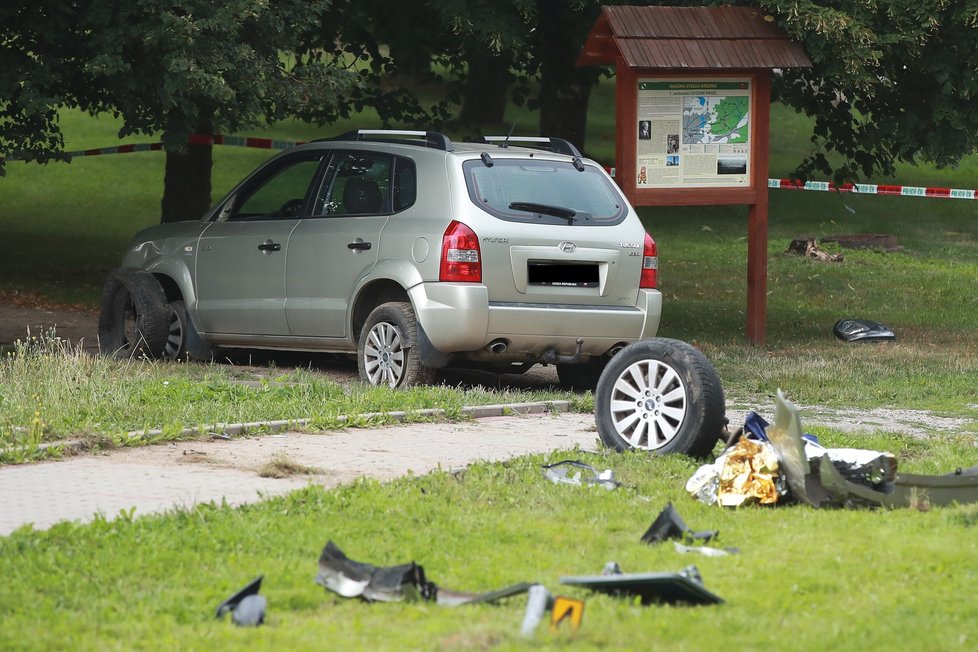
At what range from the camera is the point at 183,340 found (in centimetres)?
1261

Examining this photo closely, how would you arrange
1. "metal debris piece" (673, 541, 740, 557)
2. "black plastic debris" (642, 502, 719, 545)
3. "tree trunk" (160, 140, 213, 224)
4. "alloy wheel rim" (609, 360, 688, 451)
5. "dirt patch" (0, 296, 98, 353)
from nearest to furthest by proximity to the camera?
"metal debris piece" (673, 541, 740, 557) → "black plastic debris" (642, 502, 719, 545) → "alloy wheel rim" (609, 360, 688, 451) → "dirt patch" (0, 296, 98, 353) → "tree trunk" (160, 140, 213, 224)

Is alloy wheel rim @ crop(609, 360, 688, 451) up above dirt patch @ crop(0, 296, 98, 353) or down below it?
above

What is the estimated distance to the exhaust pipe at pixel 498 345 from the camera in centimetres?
1055

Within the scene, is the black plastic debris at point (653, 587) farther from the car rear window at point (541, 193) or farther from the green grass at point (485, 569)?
the car rear window at point (541, 193)

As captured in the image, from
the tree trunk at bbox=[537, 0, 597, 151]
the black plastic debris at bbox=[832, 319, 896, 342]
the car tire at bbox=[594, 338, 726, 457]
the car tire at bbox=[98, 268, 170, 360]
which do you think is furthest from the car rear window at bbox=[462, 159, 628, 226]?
the tree trunk at bbox=[537, 0, 597, 151]

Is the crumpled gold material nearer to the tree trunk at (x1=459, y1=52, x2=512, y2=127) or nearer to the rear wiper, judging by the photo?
the rear wiper

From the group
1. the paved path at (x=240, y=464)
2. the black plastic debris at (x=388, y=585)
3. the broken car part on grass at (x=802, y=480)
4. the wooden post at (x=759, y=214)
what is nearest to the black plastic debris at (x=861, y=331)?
the wooden post at (x=759, y=214)

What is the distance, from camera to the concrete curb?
312 inches

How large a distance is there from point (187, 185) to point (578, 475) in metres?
14.2

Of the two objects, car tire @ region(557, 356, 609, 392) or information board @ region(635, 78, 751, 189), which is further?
information board @ region(635, 78, 751, 189)

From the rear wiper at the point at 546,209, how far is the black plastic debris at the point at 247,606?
588 centimetres

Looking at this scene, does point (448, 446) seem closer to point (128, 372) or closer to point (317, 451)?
point (317, 451)

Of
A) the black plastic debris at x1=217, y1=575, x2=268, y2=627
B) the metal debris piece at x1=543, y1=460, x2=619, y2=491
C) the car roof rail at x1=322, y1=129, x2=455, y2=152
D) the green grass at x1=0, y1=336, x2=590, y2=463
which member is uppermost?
the car roof rail at x1=322, y1=129, x2=455, y2=152

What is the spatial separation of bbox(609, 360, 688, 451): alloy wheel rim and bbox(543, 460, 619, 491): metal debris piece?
617mm
